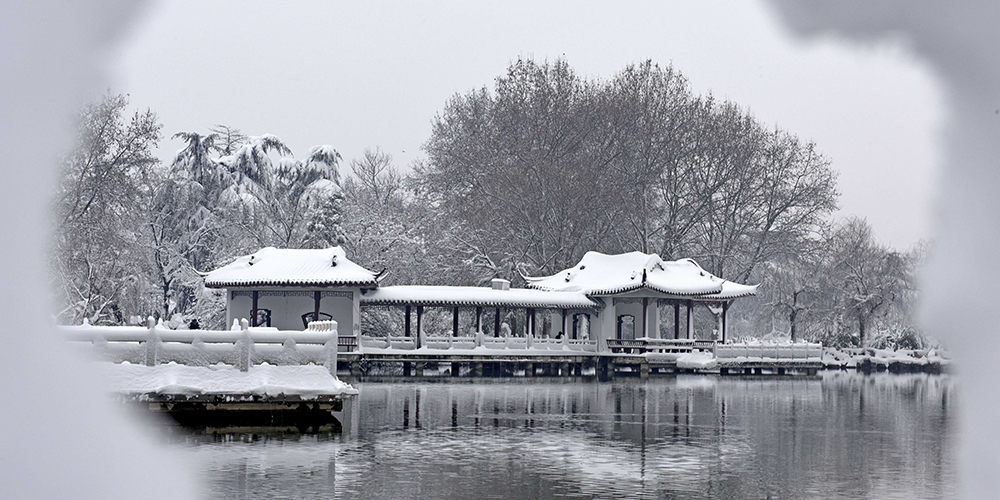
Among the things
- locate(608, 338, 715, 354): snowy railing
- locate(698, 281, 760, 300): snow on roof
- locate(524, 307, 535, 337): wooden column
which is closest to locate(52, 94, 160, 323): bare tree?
locate(524, 307, 535, 337): wooden column

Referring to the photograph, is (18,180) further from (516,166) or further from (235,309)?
(516,166)

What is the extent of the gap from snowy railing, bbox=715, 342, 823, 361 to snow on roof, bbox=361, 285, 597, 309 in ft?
22.1

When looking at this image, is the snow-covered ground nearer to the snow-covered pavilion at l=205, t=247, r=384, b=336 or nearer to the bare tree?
the bare tree

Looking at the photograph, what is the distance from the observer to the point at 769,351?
2165 inches

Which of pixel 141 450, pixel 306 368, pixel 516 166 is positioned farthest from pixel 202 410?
pixel 516 166

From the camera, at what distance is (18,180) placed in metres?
8.68

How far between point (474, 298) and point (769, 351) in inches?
607

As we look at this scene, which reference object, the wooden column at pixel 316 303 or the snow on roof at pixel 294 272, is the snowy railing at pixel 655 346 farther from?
the wooden column at pixel 316 303

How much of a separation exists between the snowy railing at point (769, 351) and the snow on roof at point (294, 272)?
17351mm

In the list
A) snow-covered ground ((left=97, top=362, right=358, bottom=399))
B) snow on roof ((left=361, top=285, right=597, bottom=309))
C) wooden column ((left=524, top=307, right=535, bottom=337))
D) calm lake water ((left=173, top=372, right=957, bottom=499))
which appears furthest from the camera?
wooden column ((left=524, top=307, right=535, bottom=337))

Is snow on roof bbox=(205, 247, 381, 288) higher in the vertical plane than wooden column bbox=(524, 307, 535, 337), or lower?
higher

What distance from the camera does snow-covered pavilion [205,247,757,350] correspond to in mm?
46562

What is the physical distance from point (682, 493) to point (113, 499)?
798cm

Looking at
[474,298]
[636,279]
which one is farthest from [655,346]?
[474,298]
